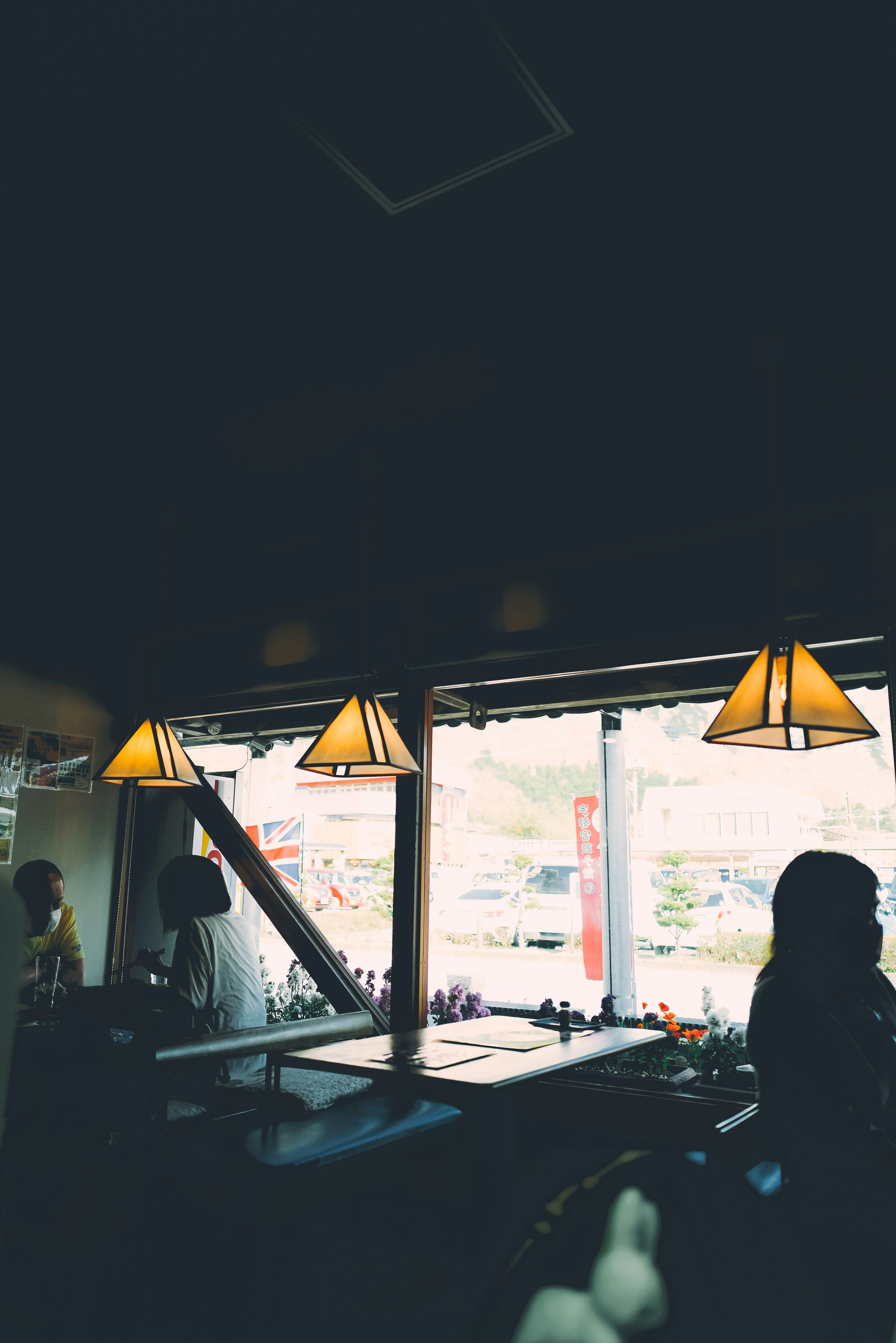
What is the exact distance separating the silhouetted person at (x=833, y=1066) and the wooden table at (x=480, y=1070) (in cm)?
81

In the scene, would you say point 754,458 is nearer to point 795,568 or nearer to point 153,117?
point 795,568

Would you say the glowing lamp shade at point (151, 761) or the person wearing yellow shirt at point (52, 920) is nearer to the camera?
the glowing lamp shade at point (151, 761)

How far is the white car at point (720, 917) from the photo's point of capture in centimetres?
353

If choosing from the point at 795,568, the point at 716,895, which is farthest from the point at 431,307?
the point at 716,895

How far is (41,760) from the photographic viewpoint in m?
4.98

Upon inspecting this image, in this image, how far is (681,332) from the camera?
3275mm

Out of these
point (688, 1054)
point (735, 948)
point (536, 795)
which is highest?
point (536, 795)

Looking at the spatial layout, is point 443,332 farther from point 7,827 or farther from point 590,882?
point 7,827

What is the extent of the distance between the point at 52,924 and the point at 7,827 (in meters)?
0.79

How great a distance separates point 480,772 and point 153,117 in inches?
116

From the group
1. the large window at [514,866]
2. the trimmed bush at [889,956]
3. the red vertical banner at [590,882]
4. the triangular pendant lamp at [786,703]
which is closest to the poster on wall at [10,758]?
the large window at [514,866]

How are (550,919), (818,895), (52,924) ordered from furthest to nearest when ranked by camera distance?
(52,924) → (550,919) → (818,895)

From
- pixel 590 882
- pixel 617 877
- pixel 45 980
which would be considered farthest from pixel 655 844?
pixel 45 980

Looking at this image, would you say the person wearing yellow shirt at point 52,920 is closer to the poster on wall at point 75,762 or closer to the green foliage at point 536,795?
the poster on wall at point 75,762
